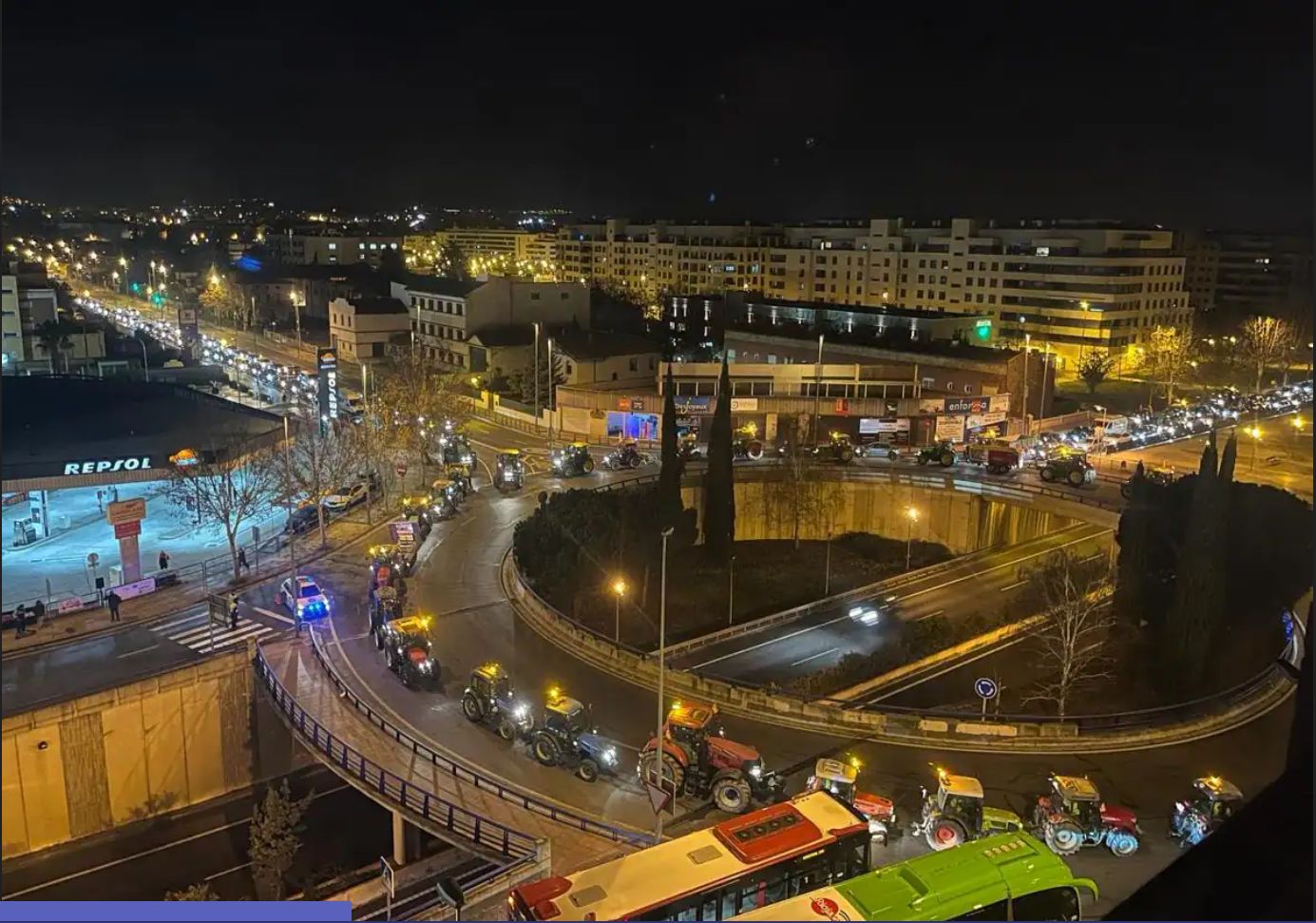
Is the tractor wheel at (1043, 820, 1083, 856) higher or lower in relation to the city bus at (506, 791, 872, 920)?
lower

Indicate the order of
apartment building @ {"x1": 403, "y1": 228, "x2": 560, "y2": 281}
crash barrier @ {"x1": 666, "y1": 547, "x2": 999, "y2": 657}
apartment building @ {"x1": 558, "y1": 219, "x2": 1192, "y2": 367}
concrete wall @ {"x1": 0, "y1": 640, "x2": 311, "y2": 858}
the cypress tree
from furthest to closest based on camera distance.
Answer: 1. apartment building @ {"x1": 403, "y1": 228, "x2": 560, "y2": 281}
2. apartment building @ {"x1": 558, "y1": 219, "x2": 1192, "y2": 367}
3. the cypress tree
4. crash barrier @ {"x1": 666, "y1": 547, "x2": 999, "y2": 657}
5. concrete wall @ {"x1": 0, "y1": 640, "x2": 311, "y2": 858}

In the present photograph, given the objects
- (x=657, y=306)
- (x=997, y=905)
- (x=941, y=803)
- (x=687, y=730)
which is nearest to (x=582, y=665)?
(x=687, y=730)

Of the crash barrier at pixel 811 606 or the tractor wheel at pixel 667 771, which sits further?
the crash barrier at pixel 811 606

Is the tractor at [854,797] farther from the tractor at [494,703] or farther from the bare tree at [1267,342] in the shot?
the bare tree at [1267,342]

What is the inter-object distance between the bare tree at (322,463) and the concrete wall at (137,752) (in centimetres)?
775

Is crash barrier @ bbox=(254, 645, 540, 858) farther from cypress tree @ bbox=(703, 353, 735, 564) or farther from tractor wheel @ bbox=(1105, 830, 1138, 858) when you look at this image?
cypress tree @ bbox=(703, 353, 735, 564)

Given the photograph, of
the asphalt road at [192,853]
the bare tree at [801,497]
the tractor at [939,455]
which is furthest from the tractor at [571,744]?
the tractor at [939,455]

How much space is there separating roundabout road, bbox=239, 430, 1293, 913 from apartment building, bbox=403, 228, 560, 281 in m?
71.6

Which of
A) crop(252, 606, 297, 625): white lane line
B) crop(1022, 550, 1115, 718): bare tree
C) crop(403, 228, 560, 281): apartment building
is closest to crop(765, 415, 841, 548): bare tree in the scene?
crop(1022, 550, 1115, 718): bare tree

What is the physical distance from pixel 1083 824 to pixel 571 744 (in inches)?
277

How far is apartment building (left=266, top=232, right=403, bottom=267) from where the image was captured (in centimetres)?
9862

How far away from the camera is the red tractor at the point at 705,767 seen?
12898 mm

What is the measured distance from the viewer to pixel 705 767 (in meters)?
13.4

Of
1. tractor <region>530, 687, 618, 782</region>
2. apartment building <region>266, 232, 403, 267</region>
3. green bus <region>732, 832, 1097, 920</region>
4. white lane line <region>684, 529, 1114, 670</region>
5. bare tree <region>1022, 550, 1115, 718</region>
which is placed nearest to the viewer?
green bus <region>732, 832, 1097, 920</region>
